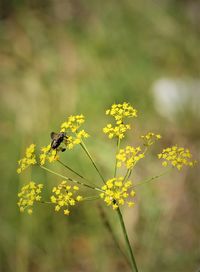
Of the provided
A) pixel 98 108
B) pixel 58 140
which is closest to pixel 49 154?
pixel 58 140

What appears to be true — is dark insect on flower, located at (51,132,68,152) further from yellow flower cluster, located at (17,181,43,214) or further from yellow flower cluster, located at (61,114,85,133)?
yellow flower cluster, located at (17,181,43,214)

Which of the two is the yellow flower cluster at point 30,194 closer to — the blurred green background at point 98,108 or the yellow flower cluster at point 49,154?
the yellow flower cluster at point 49,154

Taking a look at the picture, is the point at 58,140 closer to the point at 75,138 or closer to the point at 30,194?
the point at 75,138

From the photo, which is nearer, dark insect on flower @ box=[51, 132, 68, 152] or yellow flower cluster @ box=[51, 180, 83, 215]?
yellow flower cluster @ box=[51, 180, 83, 215]

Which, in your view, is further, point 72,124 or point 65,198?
point 72,124

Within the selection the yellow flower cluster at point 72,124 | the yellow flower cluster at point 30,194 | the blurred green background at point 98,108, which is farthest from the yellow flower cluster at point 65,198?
the blurred green background at point 98,108

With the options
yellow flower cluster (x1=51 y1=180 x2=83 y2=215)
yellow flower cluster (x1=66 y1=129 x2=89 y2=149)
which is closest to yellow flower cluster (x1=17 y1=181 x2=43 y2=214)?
yellow flower cluster (x1=51 y1=180 x2=83 y2=215)

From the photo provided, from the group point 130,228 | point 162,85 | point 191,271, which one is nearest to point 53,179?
point 130,228

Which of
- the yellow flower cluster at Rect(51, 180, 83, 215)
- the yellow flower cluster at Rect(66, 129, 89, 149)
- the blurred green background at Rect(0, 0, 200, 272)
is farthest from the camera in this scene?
the blurred green background at Rect(0, 0, 200, 272)
